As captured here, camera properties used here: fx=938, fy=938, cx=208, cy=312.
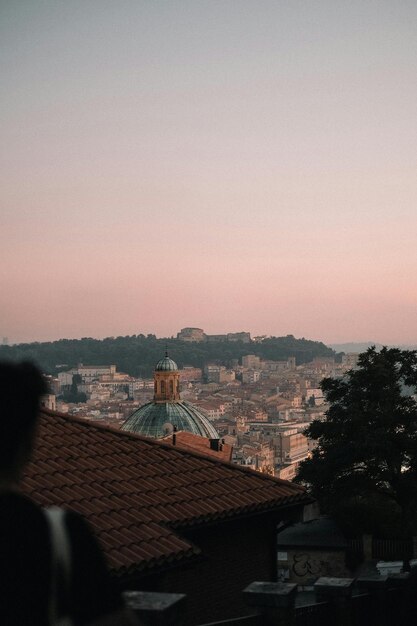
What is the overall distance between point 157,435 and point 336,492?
26.9m

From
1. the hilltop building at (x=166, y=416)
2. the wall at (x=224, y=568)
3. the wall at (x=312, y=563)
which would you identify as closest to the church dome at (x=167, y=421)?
the hilltop building at (x=166, y=416)

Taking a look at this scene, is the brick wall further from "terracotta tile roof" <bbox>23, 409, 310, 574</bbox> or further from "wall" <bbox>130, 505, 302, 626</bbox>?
"terracotta tile roof" <bbox>23, 409, 310, 574</bbox>

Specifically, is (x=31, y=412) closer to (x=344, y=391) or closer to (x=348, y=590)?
(x=348, y=590)

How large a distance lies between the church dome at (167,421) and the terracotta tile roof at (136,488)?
38.9 meters

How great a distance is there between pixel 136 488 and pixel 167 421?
4157cm

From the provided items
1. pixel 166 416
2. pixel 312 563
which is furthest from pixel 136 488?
pixel 166 416

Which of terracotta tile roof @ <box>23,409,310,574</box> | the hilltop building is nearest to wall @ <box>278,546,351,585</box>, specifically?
terracotta tile roof @ <box>23,409,310,574</box>

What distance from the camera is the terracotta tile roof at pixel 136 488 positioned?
6195mm

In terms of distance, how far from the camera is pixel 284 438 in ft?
452

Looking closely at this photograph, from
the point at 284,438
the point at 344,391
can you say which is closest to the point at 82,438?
the point at 344,391

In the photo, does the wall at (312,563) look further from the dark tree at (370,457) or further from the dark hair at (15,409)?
the dark hair at (15,409)

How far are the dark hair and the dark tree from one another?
60.5 feet

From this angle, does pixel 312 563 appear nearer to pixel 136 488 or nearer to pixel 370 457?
pixel 370 457

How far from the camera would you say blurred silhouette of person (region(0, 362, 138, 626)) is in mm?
1396
